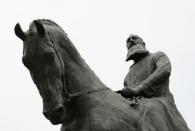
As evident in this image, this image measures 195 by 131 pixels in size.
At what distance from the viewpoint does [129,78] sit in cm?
1088

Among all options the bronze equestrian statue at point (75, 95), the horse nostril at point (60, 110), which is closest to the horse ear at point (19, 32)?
the bronze equestrian statue at point (75, 95)

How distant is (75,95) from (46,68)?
2.35 feet

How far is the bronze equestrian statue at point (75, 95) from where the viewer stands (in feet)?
26.5

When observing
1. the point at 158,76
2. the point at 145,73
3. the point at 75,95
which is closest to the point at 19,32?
the point at 75,95

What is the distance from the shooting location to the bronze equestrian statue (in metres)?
8.07

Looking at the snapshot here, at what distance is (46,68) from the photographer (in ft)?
26.5

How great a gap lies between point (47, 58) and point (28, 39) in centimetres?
45

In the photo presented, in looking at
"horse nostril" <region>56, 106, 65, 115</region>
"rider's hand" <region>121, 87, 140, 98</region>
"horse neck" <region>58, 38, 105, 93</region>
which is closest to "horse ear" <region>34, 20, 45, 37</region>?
"horse neck" <region>58, 38, 105, 93</region>

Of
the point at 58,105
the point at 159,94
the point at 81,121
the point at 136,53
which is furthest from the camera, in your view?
the point at 136,53

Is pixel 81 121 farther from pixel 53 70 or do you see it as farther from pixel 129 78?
pixel 129 78

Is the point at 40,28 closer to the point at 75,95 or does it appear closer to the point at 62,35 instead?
the point at 62,35

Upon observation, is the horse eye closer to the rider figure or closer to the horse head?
the horse head

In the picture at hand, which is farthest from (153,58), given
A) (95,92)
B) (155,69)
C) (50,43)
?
(50,43)

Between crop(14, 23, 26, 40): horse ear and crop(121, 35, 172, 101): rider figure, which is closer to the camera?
crop(14, 23, 26, 40): horse ear
